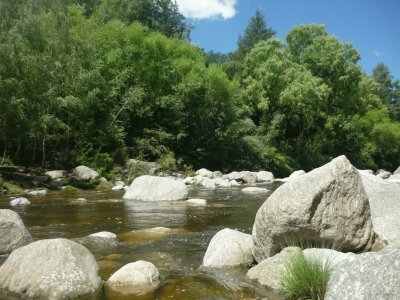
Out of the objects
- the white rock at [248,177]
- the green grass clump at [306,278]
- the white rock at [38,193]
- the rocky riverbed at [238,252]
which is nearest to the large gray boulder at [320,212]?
the rocky riverbed at [238,252]

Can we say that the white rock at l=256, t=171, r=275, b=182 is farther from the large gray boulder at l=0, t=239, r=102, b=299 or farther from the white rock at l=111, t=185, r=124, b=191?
the large gray boulder at l=0, t=239, r=102, b=299

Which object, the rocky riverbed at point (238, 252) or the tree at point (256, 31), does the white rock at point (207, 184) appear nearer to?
the rocky riverbed at point (238, 252)

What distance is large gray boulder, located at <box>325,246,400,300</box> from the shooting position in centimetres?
334

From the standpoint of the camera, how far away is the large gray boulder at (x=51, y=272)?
5.29 m

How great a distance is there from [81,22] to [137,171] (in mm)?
13571

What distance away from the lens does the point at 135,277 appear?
231 inches

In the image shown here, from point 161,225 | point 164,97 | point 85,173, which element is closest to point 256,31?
point 164,97

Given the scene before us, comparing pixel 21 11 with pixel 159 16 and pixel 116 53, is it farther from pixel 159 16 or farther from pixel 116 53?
pixel 159 16

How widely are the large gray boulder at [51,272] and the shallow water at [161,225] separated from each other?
33cm

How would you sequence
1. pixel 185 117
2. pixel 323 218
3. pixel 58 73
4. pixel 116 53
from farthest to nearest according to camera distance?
pixel 185 117 < pixel 116 53 < pixel 58 73 < pixel 323 218

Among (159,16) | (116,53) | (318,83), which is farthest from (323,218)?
(159,16)

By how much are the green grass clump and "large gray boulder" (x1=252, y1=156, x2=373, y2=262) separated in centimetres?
108

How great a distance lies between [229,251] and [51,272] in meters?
2.90

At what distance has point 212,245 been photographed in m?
7.15
